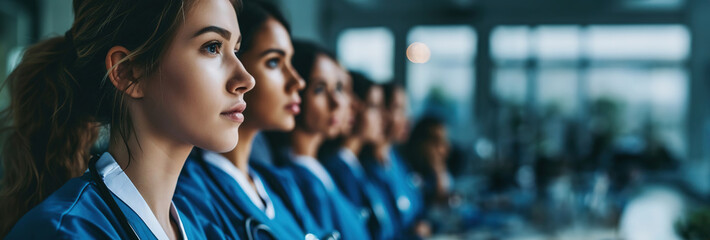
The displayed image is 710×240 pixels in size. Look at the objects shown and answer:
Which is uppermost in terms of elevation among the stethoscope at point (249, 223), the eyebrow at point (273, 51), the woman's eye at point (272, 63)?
the eyebrow at point (273, 51)

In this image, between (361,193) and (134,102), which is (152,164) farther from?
(361,193)

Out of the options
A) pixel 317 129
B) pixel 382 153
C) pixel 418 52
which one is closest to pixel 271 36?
pixel 317 129

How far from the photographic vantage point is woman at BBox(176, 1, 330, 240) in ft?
3.30

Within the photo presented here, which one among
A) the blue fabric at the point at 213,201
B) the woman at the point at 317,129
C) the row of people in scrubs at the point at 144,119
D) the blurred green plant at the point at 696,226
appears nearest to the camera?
the row of people in scrubs at the point at 144,119

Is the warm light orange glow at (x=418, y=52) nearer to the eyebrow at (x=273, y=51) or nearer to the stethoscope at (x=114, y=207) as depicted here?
the eyebrow at (x=273, y=51)

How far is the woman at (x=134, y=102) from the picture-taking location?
67cm

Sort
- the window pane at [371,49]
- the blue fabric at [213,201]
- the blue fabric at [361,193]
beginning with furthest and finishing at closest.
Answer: the window pane at [371,49] < the blue fabric at [361,193] < the blue fabric at [213,201]

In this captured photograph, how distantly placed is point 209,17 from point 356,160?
144 centimetres

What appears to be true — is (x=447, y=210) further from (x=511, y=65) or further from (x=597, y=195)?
(x=511, y=65)

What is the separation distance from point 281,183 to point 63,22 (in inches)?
85.2

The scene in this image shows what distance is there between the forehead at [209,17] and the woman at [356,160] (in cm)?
112

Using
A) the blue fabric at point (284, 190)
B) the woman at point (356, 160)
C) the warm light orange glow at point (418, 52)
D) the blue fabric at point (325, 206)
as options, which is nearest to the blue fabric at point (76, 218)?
the blue fabric at point (284, 190)

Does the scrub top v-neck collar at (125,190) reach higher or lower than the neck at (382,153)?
lower

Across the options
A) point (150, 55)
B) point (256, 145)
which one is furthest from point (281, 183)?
point (150, 55)
